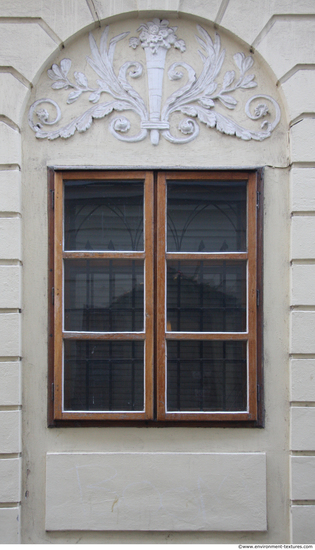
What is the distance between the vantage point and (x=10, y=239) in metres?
3.86

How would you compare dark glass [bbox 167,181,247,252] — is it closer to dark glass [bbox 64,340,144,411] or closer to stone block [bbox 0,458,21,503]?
dark glass [bbox 64,340,144,411]

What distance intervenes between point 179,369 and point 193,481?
2.71 feet

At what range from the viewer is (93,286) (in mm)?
3994

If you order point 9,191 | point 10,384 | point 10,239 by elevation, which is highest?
point 9,191

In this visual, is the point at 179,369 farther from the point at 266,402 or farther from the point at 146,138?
the point at 146,138

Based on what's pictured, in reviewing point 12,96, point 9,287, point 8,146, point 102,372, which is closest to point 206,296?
point 102,372

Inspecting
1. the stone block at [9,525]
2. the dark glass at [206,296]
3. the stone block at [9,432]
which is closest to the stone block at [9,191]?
the dark glass at [206,296]

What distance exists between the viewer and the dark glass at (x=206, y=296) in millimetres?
3973

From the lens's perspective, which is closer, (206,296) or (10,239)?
(10,239)

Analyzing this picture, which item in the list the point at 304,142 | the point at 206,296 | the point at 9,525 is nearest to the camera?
the point at 9,525

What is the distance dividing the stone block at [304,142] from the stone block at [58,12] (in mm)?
1805

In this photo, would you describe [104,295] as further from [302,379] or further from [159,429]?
[302,379]

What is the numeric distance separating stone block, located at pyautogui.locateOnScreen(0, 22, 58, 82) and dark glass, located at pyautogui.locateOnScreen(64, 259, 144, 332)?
5.00ft

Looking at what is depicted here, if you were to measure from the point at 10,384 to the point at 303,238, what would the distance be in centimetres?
246
